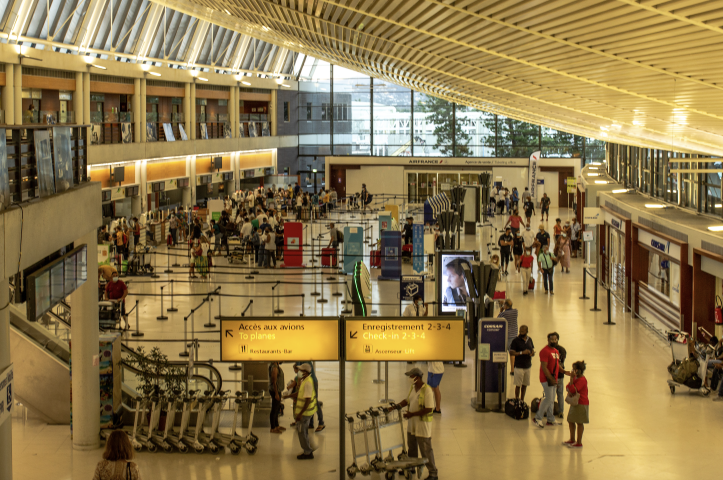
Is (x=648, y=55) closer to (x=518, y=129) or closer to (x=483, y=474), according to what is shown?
(x=483, y=474)

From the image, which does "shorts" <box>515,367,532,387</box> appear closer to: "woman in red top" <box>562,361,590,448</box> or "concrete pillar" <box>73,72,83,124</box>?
"woman in red top" <box>562,361,590,448</box>

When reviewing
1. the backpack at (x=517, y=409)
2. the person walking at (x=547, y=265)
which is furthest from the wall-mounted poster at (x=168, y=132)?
the backpack at (x=517, y=409)

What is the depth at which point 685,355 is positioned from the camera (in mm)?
13039

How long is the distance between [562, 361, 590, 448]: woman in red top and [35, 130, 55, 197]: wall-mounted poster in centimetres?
669

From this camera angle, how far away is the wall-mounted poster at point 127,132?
34.6m

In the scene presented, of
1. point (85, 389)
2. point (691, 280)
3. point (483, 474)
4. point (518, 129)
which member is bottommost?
point (483, 474)

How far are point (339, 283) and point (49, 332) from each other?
10.6 meters

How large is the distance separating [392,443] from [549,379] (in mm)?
2632

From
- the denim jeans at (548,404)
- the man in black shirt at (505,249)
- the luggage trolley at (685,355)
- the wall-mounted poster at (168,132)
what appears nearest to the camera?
the denim jeans at (548,404)

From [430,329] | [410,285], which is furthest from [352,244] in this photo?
[430,329]

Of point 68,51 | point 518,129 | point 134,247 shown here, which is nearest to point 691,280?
point 134,247

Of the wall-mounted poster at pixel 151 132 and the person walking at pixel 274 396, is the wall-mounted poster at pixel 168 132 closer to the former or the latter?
the wall-mounted poster at pixel 151 132

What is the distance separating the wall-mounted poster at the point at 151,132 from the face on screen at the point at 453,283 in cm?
2457

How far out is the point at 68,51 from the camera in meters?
31.6
